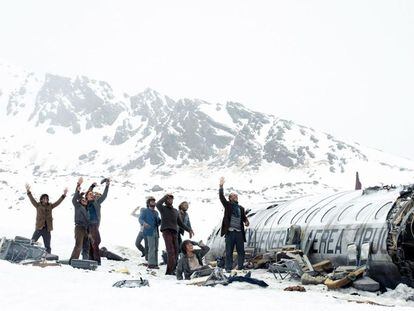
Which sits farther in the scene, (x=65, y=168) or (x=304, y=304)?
(x=65, y=168)

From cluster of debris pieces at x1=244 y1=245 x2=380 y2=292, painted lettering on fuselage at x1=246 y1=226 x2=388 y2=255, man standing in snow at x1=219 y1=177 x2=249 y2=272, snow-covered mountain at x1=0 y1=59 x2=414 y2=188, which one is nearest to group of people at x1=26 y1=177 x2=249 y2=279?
man standing in snow at x1=219 y1=177 x2=249 y2=272

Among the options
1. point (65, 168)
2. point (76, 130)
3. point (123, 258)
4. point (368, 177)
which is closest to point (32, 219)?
Result: point (123, 258)

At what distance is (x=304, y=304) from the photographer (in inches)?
324

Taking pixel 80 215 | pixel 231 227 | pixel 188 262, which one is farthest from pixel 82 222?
pixel 231 227

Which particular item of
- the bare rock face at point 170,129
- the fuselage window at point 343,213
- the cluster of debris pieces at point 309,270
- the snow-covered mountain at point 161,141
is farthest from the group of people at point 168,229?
the bare rock face at point 170,129

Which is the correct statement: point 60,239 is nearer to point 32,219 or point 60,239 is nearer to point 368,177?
point 32,219

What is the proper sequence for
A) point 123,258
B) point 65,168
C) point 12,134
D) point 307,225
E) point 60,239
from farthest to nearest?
1. point 12,134
2. point 65,168
3. point 60,239
4. point 123,258
5. point 307,225

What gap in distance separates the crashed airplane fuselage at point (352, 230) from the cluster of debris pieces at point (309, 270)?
0.76 feet

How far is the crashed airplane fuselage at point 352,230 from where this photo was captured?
11.1 m

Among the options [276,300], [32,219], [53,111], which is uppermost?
[53,111]

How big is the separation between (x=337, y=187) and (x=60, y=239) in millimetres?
62538

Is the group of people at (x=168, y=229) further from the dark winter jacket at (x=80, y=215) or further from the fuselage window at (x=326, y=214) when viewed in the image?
the fuselage window at (x=326, y=214)

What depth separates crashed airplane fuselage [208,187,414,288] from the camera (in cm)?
1109

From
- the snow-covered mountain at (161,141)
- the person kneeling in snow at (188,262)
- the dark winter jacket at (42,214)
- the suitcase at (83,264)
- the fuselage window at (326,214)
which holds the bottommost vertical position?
the suitcase at (83,264)
